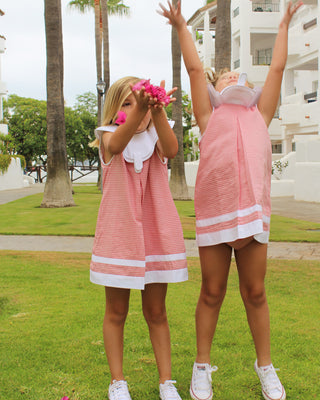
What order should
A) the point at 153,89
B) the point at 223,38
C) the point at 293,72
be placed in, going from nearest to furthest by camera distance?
1. the point at 153,89
2. the point at 223,38
3. the point at 293,72

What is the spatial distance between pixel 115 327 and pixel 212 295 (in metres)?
0.56

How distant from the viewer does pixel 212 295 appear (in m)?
2.87

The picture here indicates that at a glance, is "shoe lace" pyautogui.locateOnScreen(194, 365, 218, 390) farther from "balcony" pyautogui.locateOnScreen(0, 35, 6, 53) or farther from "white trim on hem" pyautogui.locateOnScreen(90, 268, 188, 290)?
"balcony" pyautogui.locateOnScreen(0, 35, 6, 53)

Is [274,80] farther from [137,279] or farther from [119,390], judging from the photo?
[119,390]

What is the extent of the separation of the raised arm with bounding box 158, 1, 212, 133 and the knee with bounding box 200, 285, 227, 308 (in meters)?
0.91

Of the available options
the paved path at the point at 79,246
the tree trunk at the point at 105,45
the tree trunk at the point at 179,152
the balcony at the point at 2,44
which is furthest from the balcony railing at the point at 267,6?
the paved path at the point at 79,246

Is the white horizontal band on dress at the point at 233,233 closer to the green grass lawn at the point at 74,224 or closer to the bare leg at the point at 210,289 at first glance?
the bare leg at the point at 210,289

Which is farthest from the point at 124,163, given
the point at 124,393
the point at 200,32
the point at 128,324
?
the point at 200,32

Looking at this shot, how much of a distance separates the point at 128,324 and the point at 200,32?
1877 inches

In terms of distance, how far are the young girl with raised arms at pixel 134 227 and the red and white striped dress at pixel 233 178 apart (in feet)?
0.67

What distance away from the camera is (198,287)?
5516mm

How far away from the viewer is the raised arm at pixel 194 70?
2.88m

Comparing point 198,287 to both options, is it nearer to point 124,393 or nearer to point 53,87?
point 124,393

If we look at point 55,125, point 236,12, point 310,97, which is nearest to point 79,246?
point 55,125
